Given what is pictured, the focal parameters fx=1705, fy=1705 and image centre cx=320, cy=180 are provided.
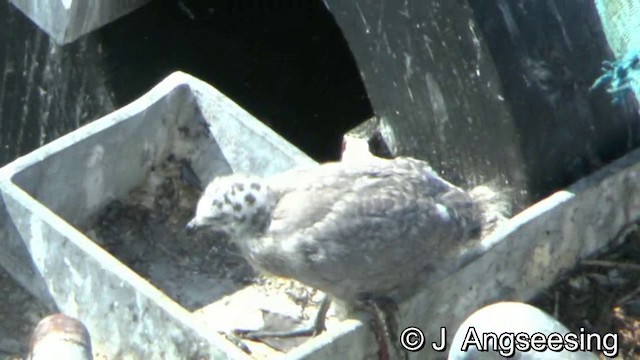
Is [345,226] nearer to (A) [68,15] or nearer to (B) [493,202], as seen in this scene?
(B) [493,202]

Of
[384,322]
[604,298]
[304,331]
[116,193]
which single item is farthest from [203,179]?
[604,298]

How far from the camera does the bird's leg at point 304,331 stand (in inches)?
203

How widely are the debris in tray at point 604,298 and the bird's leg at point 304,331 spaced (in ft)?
2.37

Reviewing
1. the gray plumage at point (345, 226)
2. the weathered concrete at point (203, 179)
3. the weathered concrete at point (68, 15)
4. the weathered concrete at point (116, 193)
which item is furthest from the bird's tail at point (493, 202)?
the weathered concrete at point (68, 15)

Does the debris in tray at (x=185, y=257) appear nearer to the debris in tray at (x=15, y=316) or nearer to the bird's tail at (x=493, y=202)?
the debris in tray at (x=15, y=316)

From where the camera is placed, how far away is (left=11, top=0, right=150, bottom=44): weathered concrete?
6.23 meters

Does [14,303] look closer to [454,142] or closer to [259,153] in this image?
[259,153]

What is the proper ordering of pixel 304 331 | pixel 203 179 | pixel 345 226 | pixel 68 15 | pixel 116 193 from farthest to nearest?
pixel 68 15 < pixel 203 179 < pixel 116 193 < pixel 304 331 < pixel 345 226

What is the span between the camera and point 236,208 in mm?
4891

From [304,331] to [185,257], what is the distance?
605 mm

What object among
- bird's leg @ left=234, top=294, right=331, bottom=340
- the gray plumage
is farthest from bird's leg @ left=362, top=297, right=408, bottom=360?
bird's leg @ left=234, top=294, right=331, bottom=340

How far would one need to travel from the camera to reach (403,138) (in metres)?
5.80

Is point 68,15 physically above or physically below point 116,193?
above

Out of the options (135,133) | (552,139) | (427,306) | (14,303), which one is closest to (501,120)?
(552,139)
